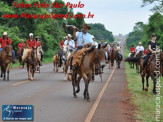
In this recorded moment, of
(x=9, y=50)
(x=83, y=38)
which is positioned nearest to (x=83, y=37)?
(x=83, y=38)

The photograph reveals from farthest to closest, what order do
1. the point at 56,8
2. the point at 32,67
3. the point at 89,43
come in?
the point at 56,8 < the point at 32,67 < the point at 89,43

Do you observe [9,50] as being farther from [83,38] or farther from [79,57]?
[79,57]

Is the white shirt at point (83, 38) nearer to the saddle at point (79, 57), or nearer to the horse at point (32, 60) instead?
the saddle at point (79, 57)

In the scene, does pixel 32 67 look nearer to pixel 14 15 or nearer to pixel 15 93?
pixel 15 93

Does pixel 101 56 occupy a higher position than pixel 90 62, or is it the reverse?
pixel 101 56

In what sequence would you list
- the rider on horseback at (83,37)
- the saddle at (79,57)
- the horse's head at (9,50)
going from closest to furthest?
the saddle at (79,57), the rider on horseback at (83,37), the horse's head at (9,50)

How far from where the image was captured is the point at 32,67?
21516mm

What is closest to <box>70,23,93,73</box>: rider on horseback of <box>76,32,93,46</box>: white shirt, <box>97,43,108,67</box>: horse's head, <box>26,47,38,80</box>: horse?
<box>76,32,93,46</box>: white shirt

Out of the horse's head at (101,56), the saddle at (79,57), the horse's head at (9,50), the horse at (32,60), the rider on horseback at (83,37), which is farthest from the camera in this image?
the horse at (32,60)

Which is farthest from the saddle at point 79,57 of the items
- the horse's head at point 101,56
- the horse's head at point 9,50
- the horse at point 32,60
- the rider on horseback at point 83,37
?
the horse at point 32,60

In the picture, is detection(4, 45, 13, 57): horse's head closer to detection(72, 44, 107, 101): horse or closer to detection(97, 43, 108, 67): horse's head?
detection(72, 44, 107, 101): horse

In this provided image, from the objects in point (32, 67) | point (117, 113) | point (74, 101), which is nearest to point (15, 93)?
point (74, 101)

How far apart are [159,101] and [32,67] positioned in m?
10.3

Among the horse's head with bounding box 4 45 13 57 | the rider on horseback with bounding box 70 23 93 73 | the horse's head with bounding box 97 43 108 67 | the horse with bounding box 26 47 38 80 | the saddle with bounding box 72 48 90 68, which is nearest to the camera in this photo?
the horse's head with bounding box 97 43 108 67
